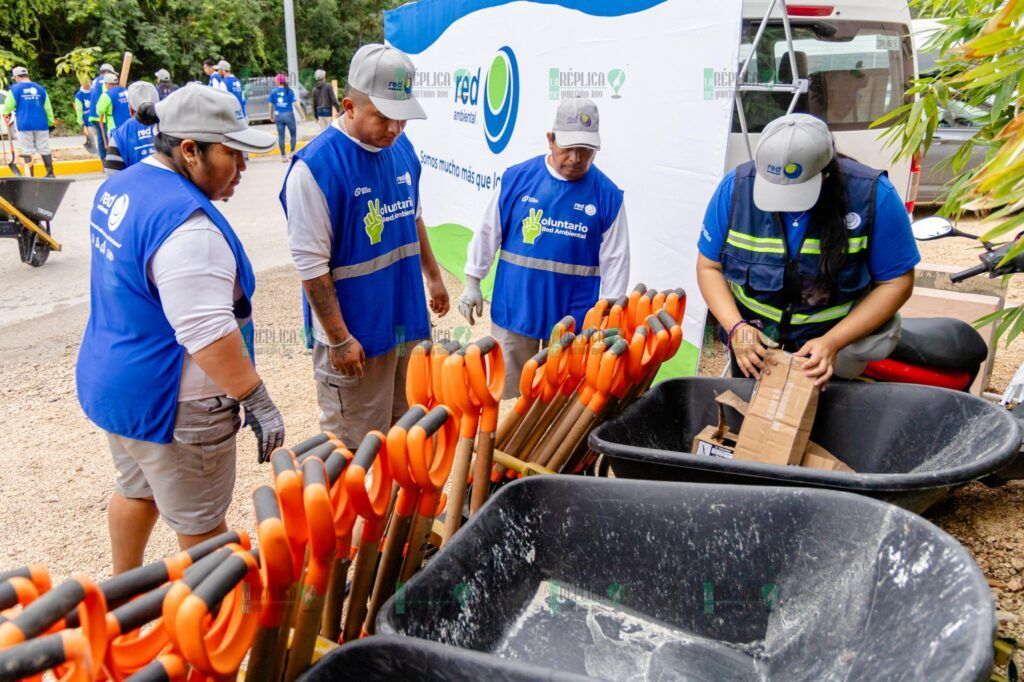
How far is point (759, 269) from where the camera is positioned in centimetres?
243

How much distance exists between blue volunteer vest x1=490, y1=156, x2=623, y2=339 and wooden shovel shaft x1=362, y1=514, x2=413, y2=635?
6.32 ft

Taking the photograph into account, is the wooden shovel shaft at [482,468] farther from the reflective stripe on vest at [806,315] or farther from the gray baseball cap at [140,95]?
the gray baseball cap at [140,95]

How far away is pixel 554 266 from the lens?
3.37 meters

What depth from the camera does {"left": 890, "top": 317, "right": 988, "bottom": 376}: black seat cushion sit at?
10.5ft

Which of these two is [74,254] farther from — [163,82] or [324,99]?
[324,99]

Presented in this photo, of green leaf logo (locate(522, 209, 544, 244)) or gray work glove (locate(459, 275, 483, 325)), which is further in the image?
gray work glove (locate(459, 275, 483, 325))

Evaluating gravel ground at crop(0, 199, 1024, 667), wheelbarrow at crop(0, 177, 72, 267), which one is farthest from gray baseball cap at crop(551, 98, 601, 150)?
wheelbarrow at crop(0, 177, 72, 267)

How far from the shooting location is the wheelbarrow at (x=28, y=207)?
6.77 m

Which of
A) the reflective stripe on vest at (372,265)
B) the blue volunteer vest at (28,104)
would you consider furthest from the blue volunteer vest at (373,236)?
the blue volunteer vest at (28,104)

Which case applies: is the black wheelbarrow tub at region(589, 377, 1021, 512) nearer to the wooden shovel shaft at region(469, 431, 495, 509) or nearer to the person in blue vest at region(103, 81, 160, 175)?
the wooden shovel shaft at region(469, 431, 495, 509)

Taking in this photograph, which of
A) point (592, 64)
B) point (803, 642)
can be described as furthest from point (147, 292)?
point (592, 64)

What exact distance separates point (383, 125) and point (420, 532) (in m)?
1.61

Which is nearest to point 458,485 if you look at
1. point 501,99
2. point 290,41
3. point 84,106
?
point 501,99

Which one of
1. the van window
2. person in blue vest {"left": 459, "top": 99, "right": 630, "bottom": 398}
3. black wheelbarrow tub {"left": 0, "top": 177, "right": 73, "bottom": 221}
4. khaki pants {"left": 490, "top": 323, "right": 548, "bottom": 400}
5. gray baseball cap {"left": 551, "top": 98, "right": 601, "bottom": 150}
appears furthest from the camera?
black wheelbarrow tub {"left": 0, "top": 177, "right": 73, "bottom": 221}
